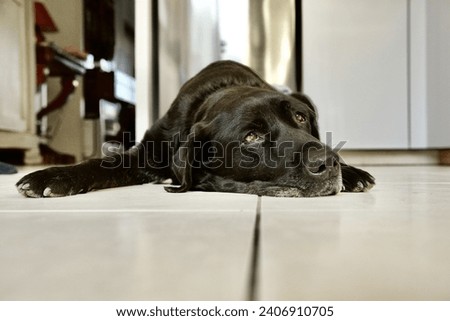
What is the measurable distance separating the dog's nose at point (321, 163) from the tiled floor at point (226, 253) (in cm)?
23

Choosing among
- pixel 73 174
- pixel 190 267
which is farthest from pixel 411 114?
pixel 190 267

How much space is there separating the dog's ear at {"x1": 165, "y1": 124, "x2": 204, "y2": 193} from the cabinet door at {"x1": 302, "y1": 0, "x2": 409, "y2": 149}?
1.81 metres

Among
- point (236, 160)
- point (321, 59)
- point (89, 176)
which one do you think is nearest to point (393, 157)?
→ point (321, 59)

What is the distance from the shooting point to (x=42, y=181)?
3.79 ft

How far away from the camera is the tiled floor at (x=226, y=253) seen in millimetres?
385

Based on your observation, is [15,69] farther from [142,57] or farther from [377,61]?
[377,61]

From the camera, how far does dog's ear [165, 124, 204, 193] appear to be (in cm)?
131

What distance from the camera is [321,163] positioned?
3.64 ft

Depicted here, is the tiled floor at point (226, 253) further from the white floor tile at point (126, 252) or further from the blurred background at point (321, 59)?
the blurred background at point (321, 59)

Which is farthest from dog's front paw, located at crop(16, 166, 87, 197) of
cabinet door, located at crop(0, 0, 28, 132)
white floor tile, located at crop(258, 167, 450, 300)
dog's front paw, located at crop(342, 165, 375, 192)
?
cabinet door, located at crop(0, 0, 28, 132)

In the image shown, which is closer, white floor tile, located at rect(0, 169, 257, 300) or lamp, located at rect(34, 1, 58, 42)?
white floor tile, located at rect(0, 169, 257, 300)

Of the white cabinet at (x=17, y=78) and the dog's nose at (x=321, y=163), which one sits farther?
the white cabinet at (x=17, y=78)

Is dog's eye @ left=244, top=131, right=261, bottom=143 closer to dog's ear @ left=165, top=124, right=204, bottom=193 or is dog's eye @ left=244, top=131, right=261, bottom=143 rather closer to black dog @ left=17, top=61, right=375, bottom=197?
black dog @ left=17, top=61, right=375, bottom=197

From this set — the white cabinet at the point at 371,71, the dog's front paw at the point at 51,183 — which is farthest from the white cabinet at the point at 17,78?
the dog's front paw at the point at 51,183
